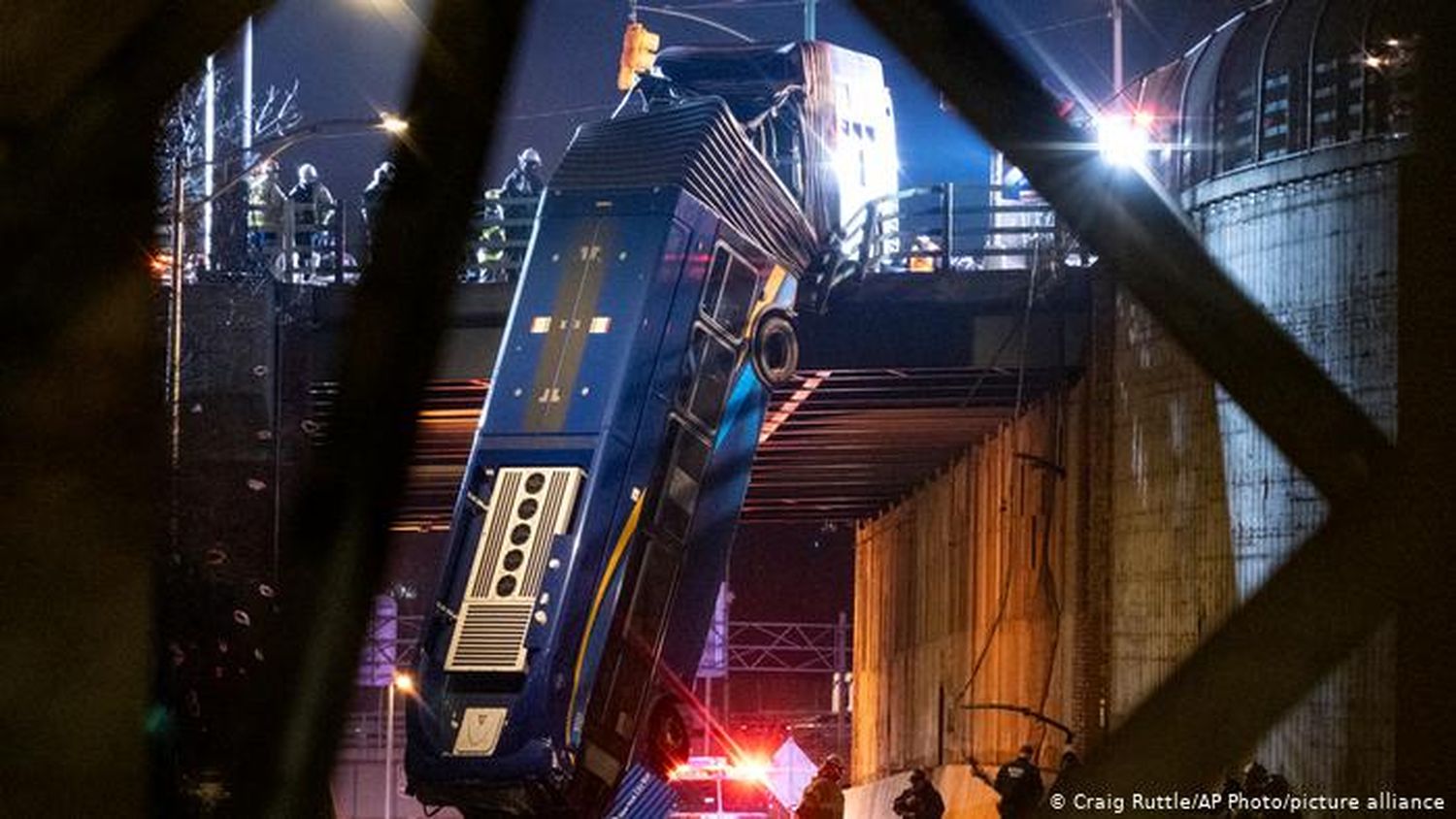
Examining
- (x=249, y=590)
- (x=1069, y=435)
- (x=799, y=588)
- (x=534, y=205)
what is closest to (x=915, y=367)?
(x=1069, y=435)

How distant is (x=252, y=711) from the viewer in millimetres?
3441

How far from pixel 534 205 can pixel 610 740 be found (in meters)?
9.81

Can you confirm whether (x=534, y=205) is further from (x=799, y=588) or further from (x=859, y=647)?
(x=799, y=588)

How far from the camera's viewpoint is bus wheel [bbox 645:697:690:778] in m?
21.3

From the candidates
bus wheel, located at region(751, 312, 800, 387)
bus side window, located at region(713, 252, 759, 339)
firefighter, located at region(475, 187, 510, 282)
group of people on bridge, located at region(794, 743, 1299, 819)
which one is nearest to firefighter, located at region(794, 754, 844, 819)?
group of people on bridge, located at region(794, 743, 1299, 819)

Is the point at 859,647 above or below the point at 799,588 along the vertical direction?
below

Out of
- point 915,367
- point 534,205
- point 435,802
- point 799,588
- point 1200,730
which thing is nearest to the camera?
point 1200,730

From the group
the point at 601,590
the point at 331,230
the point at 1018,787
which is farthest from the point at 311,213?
the point at 1018,787

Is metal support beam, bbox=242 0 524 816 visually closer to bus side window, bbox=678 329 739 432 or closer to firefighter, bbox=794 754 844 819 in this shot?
bus side window, bbox=678 329 739 432

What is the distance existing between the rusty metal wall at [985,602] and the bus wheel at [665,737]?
510 cm

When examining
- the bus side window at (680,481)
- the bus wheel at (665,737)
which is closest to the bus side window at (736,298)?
the bus side window at (680,481)

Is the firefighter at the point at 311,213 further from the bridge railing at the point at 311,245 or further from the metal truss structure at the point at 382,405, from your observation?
the metal truss structure at the point at 382,405

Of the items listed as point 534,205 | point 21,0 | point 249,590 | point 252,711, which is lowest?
point 252,711

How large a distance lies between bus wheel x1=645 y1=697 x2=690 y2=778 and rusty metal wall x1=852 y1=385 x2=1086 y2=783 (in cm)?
510
